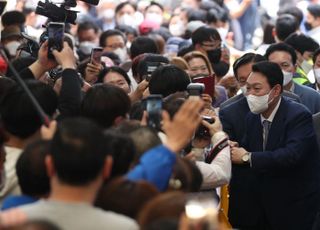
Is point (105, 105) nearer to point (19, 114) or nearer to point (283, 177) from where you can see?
point (19, 114)

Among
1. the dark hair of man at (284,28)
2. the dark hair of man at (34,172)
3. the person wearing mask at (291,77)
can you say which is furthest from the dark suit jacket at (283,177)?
the dark hair of man at (284,28)

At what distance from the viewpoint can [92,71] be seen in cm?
966

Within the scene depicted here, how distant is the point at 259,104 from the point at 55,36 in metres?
2.07

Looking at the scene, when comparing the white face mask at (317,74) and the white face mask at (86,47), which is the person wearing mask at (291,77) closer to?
the white face mask at (317,74)

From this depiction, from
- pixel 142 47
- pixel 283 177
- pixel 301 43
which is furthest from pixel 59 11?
pixel 301 43

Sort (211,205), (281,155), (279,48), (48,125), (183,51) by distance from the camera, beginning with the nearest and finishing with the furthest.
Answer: (211,205), (48,125), (281,155), (279,48), (183,51)

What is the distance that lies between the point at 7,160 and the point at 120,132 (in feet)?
2.00

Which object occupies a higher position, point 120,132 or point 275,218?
point 120,132

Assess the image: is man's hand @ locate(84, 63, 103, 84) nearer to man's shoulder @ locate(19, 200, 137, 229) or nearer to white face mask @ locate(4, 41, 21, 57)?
white face mask @ locate(4, 41, 21, 57)

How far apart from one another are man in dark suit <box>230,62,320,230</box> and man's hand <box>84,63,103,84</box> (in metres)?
1.46

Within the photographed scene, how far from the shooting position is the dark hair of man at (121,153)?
5336 mm

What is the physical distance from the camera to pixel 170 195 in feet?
15.2

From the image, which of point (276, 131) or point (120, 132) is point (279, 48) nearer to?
point (276, 131)

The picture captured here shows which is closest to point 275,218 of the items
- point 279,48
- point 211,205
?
point 279,48
